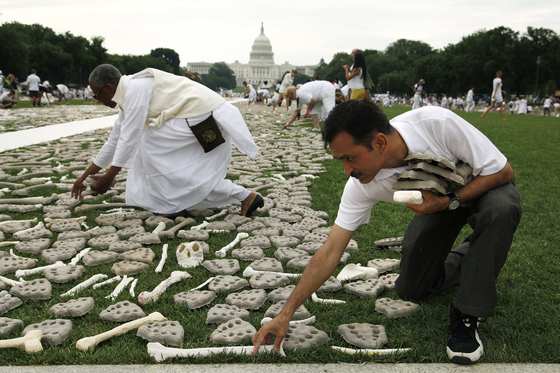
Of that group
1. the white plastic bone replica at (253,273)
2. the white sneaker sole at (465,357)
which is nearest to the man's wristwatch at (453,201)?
the white sneaker sole at (465,357)

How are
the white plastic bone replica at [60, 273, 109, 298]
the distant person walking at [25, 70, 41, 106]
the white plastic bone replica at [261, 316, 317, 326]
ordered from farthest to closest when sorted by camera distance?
the distant person walking at [25, 70, 41, 106]
the white plastic bone replica at [60, 273, 109, 298]
the white plastic bone replica at [261, 316, 317, 326]

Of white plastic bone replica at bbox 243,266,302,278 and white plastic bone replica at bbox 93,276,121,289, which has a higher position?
white plastic bone replica at bbox 243,266,302,278

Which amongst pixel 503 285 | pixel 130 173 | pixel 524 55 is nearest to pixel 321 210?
pixel 130 173

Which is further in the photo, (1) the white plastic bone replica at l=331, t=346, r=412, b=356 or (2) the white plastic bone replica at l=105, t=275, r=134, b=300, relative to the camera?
(2) the white plastic bone replica at l=105, t=275, r=134, b=300

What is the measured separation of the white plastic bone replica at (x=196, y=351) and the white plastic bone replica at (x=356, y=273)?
1.18m

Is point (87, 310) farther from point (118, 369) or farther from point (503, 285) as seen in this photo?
point (503, 285)

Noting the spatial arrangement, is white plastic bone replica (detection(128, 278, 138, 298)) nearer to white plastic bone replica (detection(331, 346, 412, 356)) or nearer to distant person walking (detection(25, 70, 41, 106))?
white plastic bone replica (detection(331, 346, 412, 356))

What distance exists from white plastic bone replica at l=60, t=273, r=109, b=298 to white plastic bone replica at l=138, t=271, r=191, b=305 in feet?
1.51

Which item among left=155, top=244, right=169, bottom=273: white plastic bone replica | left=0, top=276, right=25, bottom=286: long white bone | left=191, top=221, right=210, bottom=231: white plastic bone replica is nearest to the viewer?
left=0, top=276, right=25, bottom=286: long white bone

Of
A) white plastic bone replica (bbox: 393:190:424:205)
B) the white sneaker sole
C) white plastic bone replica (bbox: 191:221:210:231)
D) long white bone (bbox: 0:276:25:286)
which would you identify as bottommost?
long white bone (bbox: 0:276:25:286)

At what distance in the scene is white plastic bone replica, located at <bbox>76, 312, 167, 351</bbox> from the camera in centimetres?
285

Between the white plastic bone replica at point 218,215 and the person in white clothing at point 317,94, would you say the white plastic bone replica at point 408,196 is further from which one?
the person in white clothing at point 317,94

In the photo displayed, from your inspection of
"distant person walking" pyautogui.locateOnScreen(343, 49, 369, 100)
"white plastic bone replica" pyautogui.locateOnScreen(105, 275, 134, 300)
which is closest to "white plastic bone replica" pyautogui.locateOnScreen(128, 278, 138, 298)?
"white plastic bone replica" pyautogui.locateOnScreen(105, 275, 134, 300)

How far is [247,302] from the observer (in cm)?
343
